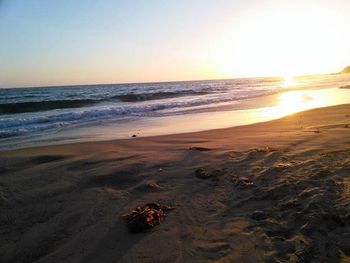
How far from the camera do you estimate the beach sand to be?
10.3 ft

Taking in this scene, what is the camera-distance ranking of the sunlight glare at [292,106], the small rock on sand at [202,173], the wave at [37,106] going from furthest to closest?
the wave at [37,106]
the sunlight glare at [292,106]
the small rock on sand at [202,173]

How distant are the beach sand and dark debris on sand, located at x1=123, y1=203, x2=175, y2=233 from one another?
77mm

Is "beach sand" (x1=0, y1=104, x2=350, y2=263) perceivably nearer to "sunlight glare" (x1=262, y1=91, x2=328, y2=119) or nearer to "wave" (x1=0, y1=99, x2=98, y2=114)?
"sunlight glare" (x1=262, y1=91, x2=328, y2=119)

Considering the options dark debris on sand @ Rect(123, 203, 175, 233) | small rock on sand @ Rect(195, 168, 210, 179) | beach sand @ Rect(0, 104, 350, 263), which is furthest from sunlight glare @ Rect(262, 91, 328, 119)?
dark debris on sand @ Rect(123, 203, 175, 233)

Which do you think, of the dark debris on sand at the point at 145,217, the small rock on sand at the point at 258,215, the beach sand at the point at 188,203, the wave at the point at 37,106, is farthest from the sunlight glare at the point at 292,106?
the wave at the point at 37,106

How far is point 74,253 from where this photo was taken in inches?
126

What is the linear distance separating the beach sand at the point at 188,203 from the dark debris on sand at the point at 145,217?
77 mm

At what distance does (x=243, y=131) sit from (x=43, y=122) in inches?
384

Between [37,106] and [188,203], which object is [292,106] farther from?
[37,106]

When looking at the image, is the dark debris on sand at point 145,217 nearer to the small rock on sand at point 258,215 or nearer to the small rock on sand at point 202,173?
the small rock on sand at point 258,215

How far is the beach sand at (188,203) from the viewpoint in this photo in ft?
10.3

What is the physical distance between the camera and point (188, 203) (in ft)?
13.8

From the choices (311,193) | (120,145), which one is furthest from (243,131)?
(311,193)

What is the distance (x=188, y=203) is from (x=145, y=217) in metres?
0.70
